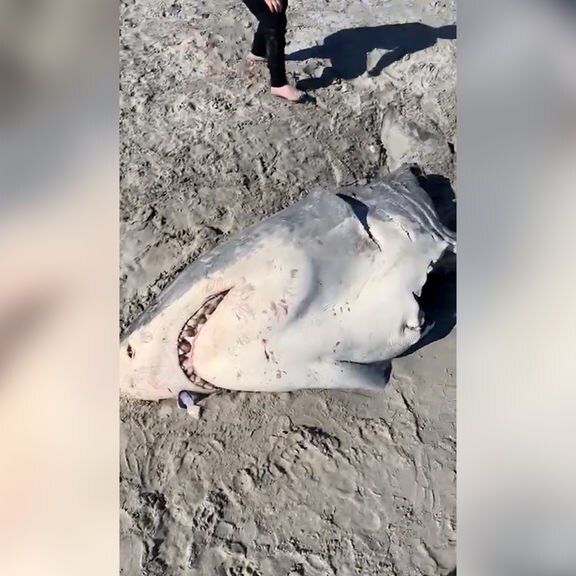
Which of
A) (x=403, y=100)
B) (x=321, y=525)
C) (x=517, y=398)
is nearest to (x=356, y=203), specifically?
(x=403, y=100)

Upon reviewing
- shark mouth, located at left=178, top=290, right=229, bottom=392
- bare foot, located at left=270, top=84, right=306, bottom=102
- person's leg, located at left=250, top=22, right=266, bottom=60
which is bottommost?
shark mouth, located at left=178, top=290, right=229, bottom=392

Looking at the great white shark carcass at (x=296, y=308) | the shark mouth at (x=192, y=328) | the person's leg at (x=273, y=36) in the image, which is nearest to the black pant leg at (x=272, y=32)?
the person's leg at (x=273, y=36)

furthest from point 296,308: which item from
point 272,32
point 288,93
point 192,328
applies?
point 272,32

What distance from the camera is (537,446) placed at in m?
1.06

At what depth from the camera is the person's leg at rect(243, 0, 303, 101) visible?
109 centimetres

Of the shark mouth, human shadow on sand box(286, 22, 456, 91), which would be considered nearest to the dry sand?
human shadow on sand box(286, 22, 456, 91)

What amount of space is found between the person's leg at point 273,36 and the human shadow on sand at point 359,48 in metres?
0.03

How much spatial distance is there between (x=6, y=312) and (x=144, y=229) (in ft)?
0.98

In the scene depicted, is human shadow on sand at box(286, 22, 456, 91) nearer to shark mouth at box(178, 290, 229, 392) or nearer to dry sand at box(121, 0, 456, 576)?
dry sand at box(121, 0, 456, 576)

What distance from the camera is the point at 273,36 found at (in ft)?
3.60

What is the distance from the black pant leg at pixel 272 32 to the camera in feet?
3.58

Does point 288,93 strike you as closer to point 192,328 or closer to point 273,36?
point 273,36

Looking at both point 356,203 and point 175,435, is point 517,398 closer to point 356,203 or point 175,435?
point 356,203

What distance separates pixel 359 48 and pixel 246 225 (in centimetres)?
44
